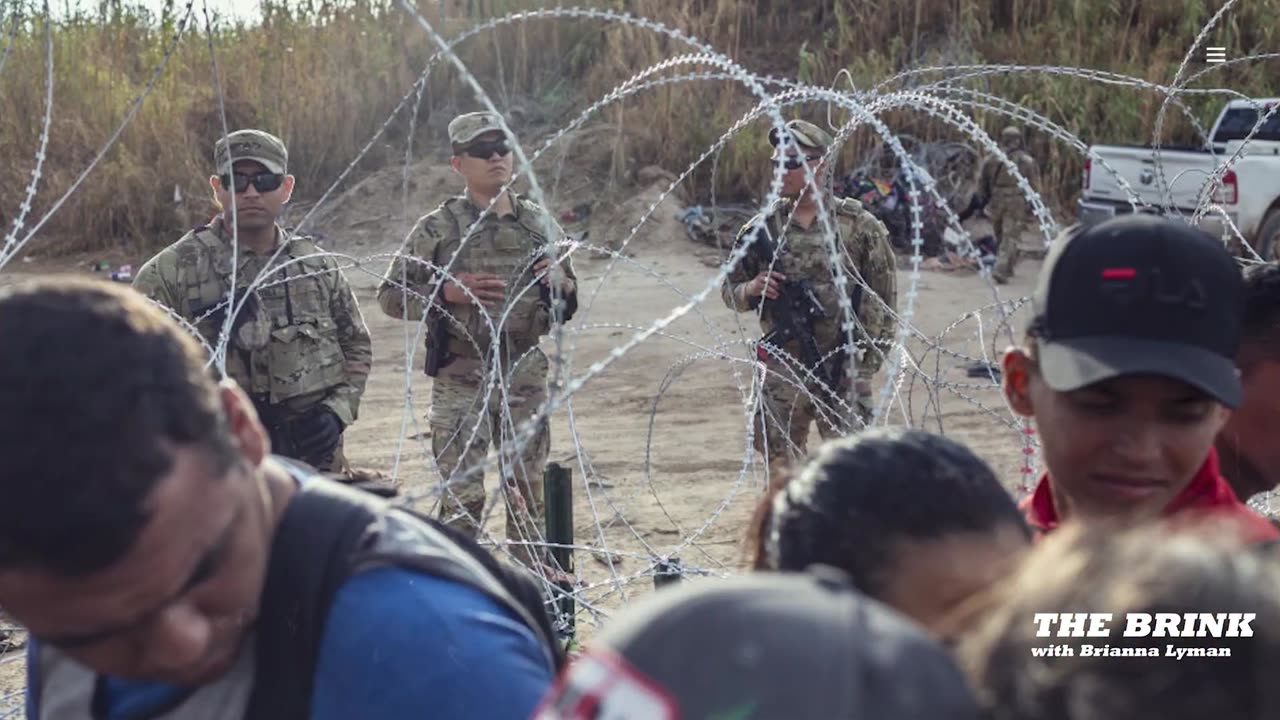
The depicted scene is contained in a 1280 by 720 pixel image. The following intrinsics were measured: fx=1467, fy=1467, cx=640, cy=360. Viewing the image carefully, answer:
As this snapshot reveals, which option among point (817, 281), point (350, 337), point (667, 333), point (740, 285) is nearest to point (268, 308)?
point (350, 337)

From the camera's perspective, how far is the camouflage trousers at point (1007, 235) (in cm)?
1285

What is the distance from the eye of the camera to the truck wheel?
10.5m

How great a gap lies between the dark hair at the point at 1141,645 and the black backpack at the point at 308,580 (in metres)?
0.60

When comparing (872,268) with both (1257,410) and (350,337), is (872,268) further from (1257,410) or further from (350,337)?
(1257,410)

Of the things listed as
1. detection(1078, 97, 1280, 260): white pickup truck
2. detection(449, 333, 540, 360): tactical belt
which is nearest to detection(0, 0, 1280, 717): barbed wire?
detection(449, 333, 540, 360): tactical belt

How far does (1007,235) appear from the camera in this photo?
1296cm

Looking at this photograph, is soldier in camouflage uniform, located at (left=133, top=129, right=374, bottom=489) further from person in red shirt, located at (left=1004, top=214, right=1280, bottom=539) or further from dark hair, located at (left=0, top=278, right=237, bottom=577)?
dark hair, located at (left=0, top=278, right=237, bottom=577)

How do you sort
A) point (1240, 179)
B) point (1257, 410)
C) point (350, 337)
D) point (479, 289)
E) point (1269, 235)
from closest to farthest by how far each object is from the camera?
point (1257, 410), point (350, 337), point (479, 289), point (1269, 235), point (1240, 179)

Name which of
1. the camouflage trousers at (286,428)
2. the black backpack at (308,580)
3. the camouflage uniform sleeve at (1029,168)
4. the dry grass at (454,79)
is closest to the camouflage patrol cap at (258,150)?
the camouflage trousers at (286,428)

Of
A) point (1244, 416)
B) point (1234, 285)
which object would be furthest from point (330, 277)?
point (1234, 285)

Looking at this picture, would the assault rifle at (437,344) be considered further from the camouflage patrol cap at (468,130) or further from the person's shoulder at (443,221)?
the camouflage patrol cap at (468,130)

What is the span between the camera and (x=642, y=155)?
15.2 metres

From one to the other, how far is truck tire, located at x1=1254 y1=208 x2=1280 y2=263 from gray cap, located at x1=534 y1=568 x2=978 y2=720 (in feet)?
34.6

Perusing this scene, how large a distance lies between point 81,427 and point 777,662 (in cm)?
66
